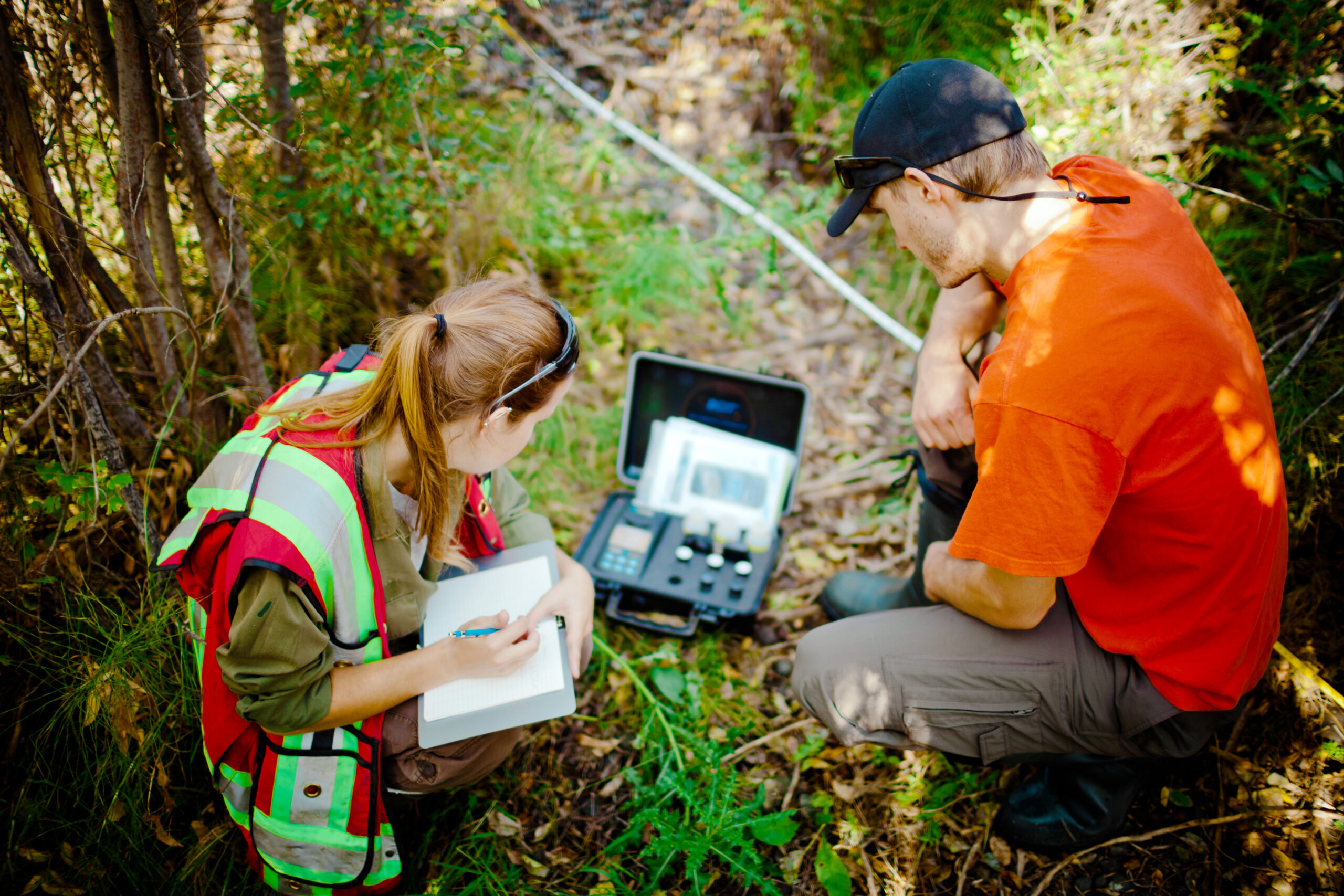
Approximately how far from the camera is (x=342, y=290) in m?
3.01

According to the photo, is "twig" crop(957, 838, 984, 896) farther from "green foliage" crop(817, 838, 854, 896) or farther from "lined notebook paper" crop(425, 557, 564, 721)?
"lined notebook paper" crop(425, 557, 564, 721)

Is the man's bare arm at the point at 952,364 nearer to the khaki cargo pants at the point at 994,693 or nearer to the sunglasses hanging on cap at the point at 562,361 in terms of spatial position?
the khaki cargo pants at the point at 994,693

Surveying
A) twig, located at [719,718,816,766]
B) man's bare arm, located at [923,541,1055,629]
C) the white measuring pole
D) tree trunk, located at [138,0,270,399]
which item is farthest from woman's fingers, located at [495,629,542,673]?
the white measuring pole

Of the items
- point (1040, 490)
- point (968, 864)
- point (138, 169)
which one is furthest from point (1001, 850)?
point (138, 169)

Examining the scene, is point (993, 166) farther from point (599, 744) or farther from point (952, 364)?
point (599, 744)

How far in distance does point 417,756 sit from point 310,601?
0.59 m

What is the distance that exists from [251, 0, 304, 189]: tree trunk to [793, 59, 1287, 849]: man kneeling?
200cm

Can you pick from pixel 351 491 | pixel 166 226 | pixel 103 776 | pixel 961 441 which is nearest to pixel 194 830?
pixel 103 776

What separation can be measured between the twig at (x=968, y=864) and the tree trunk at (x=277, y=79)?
3.05 m

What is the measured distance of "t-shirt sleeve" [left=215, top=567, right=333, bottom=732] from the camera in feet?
4.68

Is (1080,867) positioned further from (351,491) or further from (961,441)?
(351,491)

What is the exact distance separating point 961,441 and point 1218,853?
1.31 metres

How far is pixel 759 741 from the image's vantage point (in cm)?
238

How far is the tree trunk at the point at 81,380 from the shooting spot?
1.70 m
